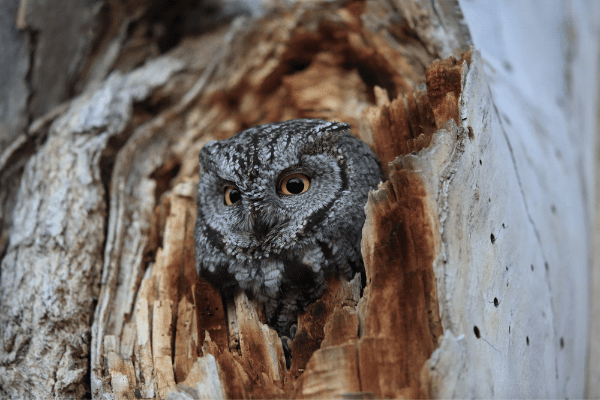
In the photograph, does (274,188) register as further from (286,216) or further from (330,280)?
(330,280)

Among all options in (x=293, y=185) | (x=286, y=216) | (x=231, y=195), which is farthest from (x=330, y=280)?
(x=231, y=195)

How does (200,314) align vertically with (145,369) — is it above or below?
above

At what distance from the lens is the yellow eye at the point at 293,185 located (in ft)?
6.13

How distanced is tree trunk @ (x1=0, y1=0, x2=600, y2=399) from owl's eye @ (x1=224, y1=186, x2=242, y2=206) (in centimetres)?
36

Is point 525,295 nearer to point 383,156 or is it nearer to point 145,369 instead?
point 383,156

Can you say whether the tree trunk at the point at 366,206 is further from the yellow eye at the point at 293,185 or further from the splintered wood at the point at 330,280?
the yellow eye at the point at 293,185

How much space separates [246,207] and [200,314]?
19.0 inches

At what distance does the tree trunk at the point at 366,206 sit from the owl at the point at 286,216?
107mm

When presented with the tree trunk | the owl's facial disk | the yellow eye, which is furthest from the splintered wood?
the yellow eye

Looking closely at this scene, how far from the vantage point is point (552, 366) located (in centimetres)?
189

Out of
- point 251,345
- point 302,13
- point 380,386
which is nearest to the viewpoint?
point 380,386

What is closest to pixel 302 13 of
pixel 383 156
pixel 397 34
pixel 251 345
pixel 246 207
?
pixel 397 34

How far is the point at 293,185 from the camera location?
187cm

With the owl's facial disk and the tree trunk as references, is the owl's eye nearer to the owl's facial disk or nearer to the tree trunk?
the owl's facial disk
